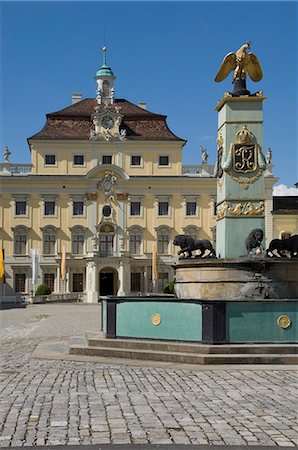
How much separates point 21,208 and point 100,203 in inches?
264

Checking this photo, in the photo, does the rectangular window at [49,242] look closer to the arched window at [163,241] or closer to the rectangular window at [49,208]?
the rectangular window at [49,208]

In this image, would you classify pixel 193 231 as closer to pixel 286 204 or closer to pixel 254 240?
pixel 286 204

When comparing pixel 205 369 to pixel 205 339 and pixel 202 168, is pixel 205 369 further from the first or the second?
pixel 202 168

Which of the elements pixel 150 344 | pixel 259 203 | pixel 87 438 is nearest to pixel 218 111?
pixel 259 203

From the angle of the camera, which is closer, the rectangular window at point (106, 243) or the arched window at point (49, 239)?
the rectangular window at point (106, 243)

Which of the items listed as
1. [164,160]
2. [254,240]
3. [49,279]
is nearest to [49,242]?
[49,279]

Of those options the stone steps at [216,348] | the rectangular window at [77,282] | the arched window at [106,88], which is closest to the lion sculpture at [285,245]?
the stone steps at [216,348]

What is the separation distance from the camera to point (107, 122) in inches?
2270

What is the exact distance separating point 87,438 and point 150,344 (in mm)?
5950

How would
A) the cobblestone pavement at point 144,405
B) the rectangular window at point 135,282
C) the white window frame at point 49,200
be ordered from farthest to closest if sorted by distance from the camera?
the white window frame at point 49,200
the rectangular window at point 135,282
the cobblestone pavement at point 144,405

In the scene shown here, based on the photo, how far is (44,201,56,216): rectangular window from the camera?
188 ft

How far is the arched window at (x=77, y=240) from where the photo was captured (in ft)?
188

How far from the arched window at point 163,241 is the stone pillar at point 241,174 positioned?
42.4 metres

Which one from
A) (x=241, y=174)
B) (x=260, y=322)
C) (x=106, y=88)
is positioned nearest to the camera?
(x=260, y=322)
